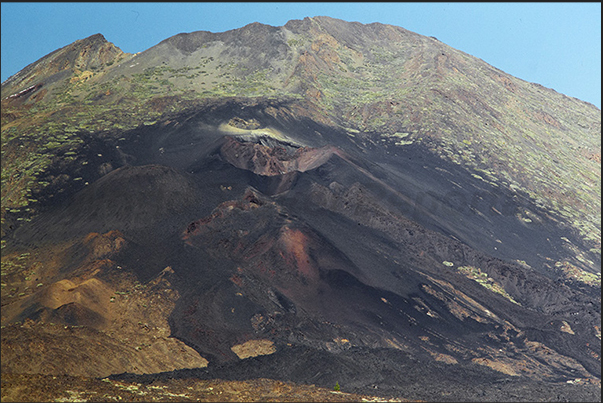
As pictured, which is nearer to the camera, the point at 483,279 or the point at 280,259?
the point at 280,259

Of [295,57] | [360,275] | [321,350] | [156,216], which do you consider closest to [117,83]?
[295,57]

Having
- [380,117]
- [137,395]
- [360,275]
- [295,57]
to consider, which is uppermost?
[295,57]

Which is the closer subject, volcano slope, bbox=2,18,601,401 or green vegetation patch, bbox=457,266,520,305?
volcano slope, bbox=2,18,601,401

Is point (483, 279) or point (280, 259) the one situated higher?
point (280, 259)

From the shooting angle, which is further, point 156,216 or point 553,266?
point 553,266

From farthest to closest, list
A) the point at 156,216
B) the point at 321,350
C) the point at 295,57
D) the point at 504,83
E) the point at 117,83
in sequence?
the point at 504,83 → the point at 295,57 → the point at 117,83 → the point at 156,216 → the point at 321,350

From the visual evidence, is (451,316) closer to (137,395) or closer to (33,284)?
(137,395)

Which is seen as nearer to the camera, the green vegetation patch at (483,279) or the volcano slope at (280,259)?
the volcano slope at (280,259)

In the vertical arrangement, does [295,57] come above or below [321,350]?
above
